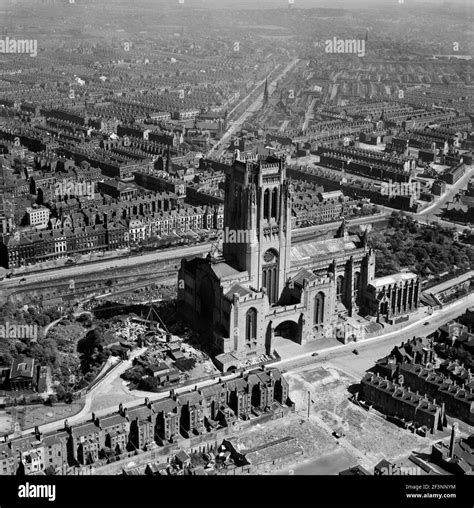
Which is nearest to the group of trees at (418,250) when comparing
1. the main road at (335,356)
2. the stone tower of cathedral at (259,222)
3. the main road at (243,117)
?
the main road at (335,356)

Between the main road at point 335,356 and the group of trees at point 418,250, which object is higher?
the group of trees at point 418,250

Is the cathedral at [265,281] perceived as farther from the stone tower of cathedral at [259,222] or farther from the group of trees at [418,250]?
the group of trees at [418,250]

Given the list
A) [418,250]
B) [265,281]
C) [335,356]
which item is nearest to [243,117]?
[418,250]

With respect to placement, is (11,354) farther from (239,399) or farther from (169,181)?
(169,181)

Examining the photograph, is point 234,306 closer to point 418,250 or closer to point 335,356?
point 335,356

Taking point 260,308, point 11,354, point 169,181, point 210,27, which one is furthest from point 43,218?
point 210,27

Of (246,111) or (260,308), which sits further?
(246,111)

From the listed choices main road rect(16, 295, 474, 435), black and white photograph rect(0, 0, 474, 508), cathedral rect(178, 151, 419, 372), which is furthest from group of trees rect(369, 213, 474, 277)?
cathedral rect(178, 151, 419, 372)
